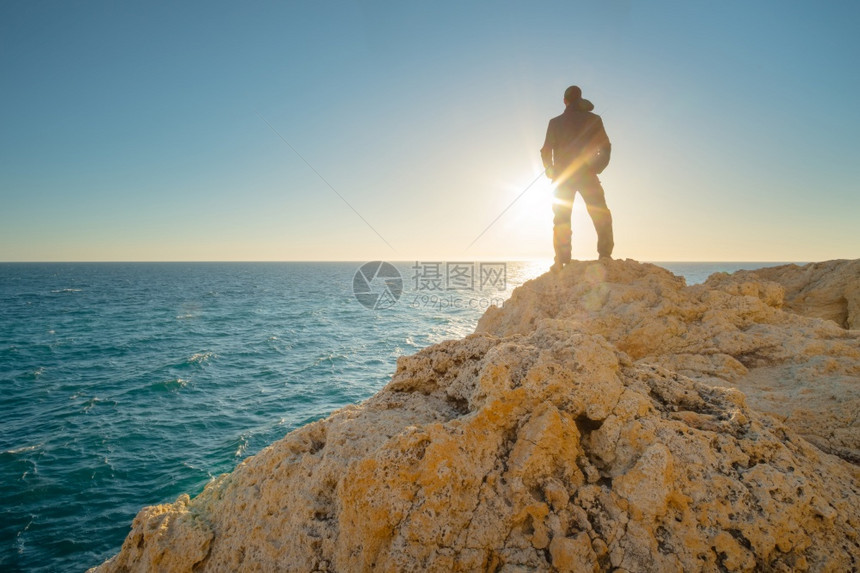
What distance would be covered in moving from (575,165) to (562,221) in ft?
3.23

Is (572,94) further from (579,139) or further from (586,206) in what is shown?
(586,206)

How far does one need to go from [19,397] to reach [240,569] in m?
21.5

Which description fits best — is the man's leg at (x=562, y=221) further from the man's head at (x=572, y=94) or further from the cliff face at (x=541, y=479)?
the cliff face at (x=541, y=479)

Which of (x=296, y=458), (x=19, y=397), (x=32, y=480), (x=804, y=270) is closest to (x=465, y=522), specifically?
(x=296, y=458)

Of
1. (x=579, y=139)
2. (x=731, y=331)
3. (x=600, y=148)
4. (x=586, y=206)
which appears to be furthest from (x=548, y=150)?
(x=731, y=331)

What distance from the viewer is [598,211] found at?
7219 millimetres

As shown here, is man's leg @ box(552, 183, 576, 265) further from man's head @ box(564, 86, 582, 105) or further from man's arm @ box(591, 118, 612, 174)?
man's head @ box(564, 86, 582, 105)

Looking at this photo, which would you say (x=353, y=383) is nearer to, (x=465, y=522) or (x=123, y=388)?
(x=123, y=388)

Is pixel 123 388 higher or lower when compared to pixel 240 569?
lower

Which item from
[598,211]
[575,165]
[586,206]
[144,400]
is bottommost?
[144,400]

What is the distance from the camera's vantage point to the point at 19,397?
16906mm

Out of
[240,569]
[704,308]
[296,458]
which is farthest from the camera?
[704,308]

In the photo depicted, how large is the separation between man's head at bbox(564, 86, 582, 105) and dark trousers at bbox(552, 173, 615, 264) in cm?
125

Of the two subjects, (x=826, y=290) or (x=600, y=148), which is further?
(x=826, y=290)
